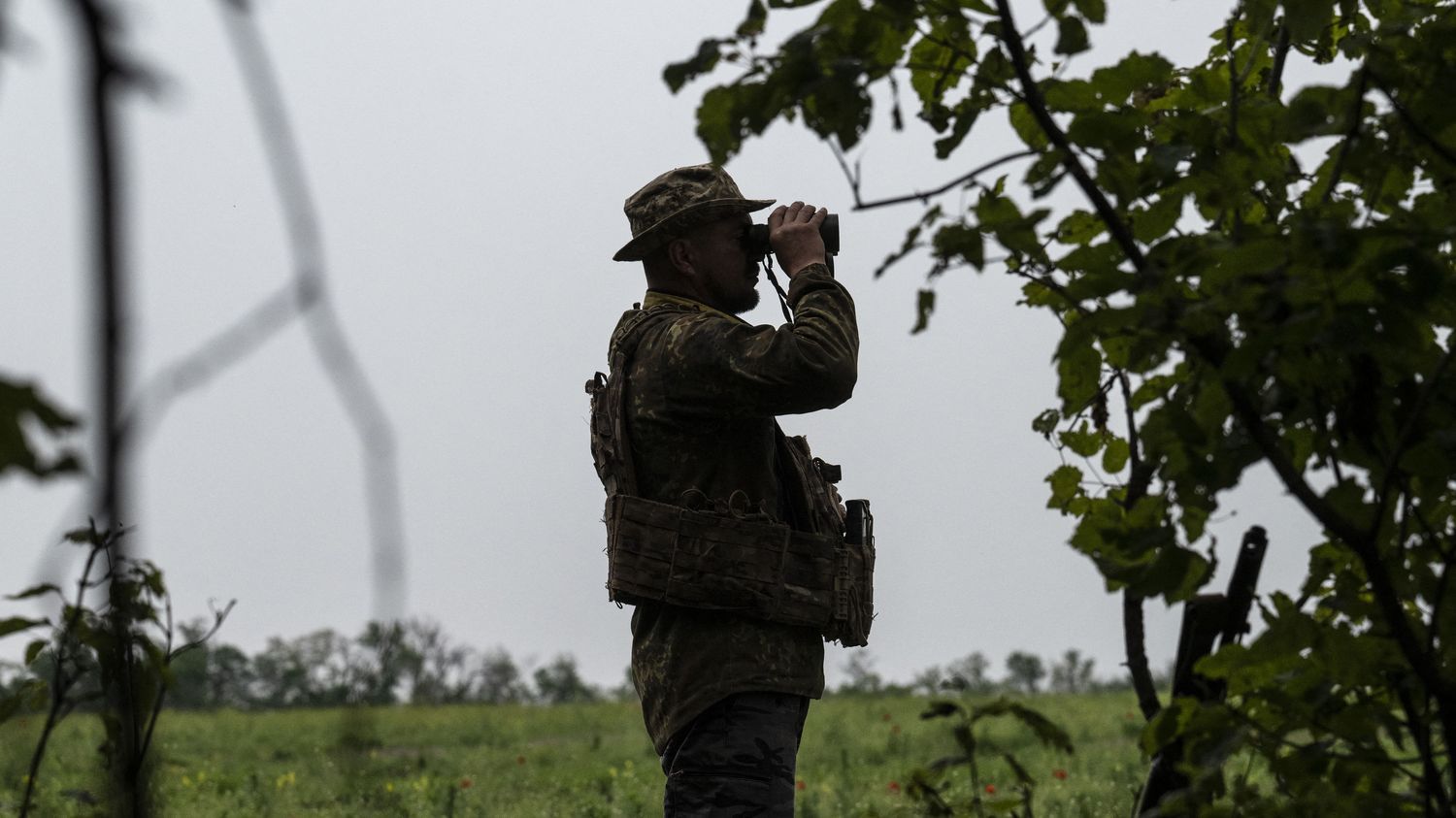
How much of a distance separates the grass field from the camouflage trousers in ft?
5.89

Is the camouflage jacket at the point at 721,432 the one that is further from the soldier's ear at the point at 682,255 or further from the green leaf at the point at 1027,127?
the green leaf at the point at 1027,127

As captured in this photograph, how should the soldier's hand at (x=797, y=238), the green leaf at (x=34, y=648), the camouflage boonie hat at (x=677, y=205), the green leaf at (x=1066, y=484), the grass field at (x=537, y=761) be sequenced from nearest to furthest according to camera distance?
the green leaf at (x=34, y=648) → the green leaf at (x=1066, y=484) → the soldier's hand at (x=797, y=238) → the camouflage boonie hat at (x=677, y=205) → the grass field at (x=537, y=761)

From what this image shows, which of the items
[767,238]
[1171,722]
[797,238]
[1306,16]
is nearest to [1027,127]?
[1306,16]

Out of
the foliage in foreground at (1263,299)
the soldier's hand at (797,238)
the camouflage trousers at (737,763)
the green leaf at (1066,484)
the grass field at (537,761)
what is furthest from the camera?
the grass field at (537,761)

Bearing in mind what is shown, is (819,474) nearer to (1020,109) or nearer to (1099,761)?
(1020,109)

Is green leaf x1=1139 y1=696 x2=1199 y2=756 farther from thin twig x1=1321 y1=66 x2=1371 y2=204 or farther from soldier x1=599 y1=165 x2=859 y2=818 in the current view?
soldier x1=599 y1=165 x2=859 y2=818

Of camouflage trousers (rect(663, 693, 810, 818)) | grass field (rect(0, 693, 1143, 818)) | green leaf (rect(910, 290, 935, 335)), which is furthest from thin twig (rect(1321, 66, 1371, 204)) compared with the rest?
grass field (rect(0, 693, 1143, 818))

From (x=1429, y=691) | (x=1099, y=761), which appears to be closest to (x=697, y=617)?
(x=1429, y=691)

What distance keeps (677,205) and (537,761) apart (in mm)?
5157

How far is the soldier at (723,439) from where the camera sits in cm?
284

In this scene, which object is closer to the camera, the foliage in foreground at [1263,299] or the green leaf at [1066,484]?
the foliage in foreground at [1263,299]

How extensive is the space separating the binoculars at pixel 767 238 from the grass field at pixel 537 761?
216cm

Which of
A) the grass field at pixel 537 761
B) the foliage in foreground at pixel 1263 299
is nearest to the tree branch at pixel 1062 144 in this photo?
the foliage in foreground at pixel 1263 299

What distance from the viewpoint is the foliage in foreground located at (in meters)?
1.52
